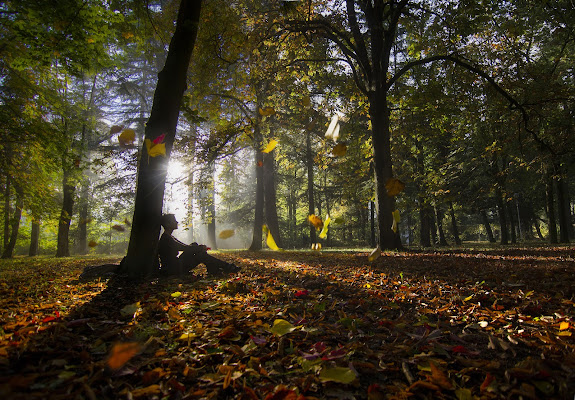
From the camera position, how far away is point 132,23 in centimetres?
582

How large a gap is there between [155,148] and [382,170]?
5863 millimetres

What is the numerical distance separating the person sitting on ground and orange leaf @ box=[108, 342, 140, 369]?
2.92 m

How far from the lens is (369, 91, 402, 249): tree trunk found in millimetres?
7621

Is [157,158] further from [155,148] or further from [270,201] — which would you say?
[270,201]

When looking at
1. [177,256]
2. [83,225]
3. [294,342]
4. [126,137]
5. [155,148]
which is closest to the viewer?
[294,342]

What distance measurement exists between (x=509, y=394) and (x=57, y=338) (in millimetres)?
2520

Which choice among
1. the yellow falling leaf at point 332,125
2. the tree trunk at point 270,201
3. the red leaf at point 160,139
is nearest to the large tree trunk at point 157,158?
the red leaf at point 160,139

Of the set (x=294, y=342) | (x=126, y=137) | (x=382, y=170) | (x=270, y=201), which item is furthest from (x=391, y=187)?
(x=126, y=137)

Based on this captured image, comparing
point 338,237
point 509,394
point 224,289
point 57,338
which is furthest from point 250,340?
point 338,237

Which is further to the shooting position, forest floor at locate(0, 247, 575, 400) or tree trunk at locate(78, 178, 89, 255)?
tree trunk at locate(78, 178, 89, 255)

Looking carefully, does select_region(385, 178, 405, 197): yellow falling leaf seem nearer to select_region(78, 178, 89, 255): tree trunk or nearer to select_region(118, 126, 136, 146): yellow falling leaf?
select_region(118, 126, 136, 146): yellow falling leaf

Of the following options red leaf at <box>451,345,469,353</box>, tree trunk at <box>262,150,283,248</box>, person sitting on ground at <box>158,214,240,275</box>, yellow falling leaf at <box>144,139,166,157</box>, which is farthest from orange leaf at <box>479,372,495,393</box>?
tree trunk at <box>262,150,283,248</box>

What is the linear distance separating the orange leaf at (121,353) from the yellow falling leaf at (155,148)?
9.79ft

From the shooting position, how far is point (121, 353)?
163 cm
